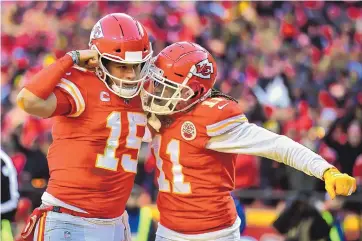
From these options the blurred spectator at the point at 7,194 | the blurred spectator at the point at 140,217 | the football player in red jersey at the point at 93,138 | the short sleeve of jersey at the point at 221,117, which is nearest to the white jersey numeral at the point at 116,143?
the football player in red jersey at the point at 93,138

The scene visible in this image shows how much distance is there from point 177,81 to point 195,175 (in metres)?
0.47

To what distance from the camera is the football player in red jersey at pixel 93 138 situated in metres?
4.02

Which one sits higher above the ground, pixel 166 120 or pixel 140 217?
pixel 166 120

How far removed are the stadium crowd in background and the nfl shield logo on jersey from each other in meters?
2.87

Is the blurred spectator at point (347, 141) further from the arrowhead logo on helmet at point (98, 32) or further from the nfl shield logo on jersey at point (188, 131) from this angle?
the arrowhead logo on helmet at point (98, 32)

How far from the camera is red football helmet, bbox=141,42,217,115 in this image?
4148mm

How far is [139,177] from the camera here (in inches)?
288

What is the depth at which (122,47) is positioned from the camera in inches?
160

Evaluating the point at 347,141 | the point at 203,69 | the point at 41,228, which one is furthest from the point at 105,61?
the point at 347,141

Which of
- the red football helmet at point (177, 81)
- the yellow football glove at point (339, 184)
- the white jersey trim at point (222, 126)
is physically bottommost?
the yellow football glove at point (339, 184)

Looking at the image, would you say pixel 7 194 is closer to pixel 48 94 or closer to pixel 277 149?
pixel 48 94

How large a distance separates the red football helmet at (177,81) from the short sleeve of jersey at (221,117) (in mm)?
124

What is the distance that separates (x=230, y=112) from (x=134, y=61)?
1.71ft

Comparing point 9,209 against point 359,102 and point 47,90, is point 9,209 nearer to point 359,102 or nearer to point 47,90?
point 47,90
